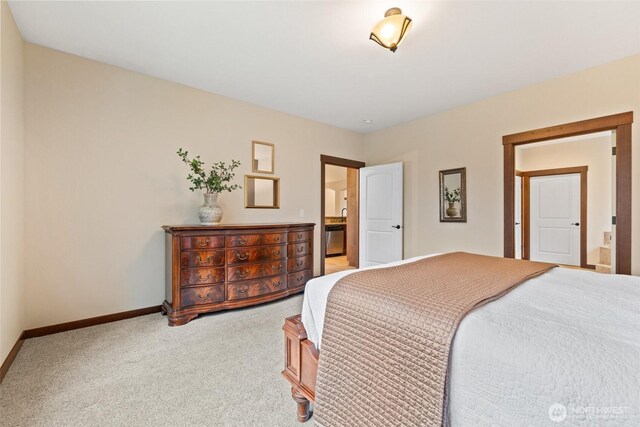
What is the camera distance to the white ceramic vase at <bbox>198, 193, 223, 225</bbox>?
3072 mm

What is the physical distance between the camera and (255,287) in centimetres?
314

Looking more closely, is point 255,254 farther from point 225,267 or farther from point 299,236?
point 299,236

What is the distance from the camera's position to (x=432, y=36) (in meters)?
2.33

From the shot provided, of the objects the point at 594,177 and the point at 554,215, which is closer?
the point at 594,177

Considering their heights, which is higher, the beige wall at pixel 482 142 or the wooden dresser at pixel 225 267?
the beige wall at pixel 482 142

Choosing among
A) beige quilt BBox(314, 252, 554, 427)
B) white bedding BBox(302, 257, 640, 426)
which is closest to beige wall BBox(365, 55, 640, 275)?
beige quilt BBox(314, 252, 554, 427)

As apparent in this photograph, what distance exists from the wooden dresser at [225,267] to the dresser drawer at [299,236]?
1 cm

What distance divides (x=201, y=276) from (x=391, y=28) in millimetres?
2764

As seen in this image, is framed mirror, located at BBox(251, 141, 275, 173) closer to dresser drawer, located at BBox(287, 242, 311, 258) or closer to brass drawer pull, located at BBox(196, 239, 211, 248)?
dresser drawer, located at BBox(287, 242, 311, 258)

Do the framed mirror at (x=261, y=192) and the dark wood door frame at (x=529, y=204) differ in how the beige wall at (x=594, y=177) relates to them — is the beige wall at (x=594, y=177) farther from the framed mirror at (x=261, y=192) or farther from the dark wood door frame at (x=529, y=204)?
the framed mirror at (x=261, y=192)

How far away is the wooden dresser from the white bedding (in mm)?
2497

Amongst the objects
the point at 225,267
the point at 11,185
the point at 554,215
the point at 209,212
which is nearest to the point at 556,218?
the point at 554,215

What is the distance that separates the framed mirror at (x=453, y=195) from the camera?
3873 mm

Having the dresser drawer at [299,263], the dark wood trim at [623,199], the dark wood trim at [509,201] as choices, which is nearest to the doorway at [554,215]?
the dark wood trim at [509,201]
